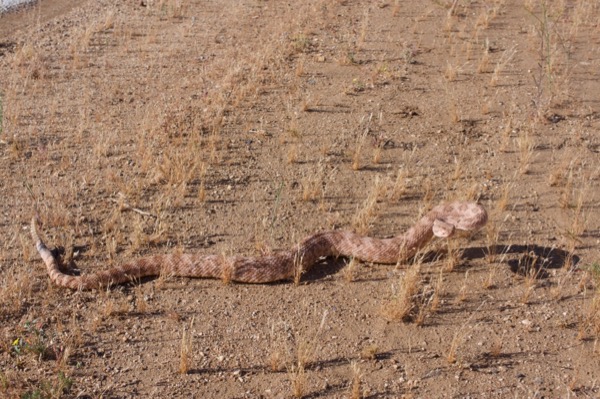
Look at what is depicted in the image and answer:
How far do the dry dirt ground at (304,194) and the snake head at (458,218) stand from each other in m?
0.31

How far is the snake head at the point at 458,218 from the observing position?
684 cm

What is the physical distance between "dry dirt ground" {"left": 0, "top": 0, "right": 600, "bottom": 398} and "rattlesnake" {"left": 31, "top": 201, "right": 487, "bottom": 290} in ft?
0.41

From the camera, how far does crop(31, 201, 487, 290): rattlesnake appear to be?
6742 mm

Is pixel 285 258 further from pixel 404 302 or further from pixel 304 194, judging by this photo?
pixel 304 194

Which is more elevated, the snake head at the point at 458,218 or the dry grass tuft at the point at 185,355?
the dry grass tuft at the point at 185,355

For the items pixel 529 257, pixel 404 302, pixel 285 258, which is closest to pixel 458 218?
pixel 529 257

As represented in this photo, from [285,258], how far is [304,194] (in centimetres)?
153

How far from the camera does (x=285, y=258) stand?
6.89 meters

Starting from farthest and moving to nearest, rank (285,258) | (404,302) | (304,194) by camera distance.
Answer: (304,194) < (285,258) < (404,302)

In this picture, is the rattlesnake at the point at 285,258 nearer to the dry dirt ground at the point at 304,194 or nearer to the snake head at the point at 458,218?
the snake head at the point at 458,218

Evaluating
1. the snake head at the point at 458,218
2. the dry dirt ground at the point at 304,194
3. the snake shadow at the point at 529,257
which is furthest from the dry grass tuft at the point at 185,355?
the snake shadow at the point at 529,257

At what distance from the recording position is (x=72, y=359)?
19.0 feet

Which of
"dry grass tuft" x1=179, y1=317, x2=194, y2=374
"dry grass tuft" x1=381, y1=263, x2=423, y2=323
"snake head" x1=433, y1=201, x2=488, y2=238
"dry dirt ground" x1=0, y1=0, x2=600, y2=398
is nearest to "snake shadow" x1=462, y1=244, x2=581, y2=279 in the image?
"dry dirt ground" x1=0, y1=0, x2=600, y2=398

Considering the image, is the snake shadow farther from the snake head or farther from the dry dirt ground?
the snake head
